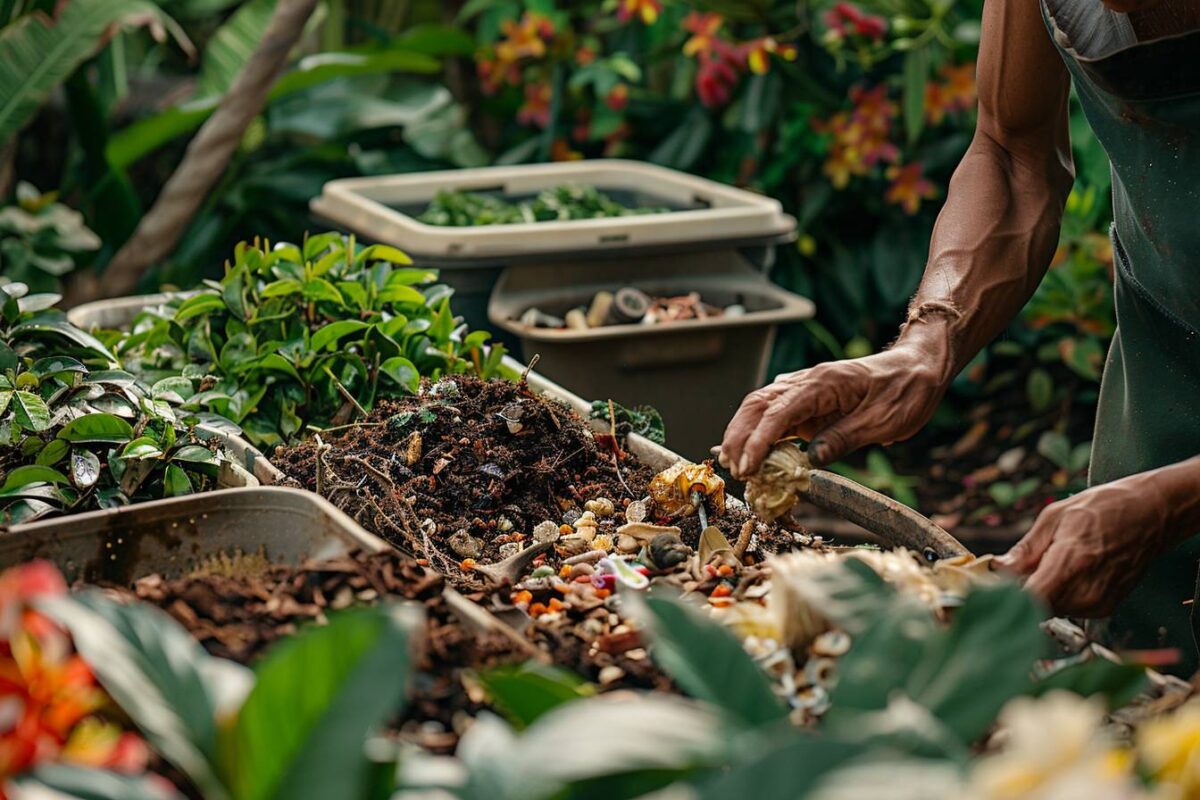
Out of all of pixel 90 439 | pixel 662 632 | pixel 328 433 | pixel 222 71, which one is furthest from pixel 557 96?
pixel 662 632

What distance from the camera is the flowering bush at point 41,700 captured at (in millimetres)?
787

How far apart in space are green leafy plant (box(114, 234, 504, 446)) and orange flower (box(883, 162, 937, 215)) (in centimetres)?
199

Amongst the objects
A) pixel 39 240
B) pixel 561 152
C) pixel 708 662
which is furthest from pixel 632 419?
pixel 561 152

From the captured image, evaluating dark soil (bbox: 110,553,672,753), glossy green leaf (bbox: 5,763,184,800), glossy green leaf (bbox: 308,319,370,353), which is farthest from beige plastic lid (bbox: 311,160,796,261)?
glossy green leaf (bbox: 5,763,184,800)

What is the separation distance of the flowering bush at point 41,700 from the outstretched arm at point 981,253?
2.79ft

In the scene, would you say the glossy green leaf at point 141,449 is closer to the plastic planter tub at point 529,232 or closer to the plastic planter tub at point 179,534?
the plastic planter tub at point 179,534

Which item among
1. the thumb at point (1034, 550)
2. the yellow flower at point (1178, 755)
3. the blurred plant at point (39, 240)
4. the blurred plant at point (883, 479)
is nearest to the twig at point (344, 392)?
the thumb at point (1034, 550)

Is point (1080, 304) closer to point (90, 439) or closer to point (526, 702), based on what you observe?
point (90, 439)

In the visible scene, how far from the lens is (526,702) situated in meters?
0.84

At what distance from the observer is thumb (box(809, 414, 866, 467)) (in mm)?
1530

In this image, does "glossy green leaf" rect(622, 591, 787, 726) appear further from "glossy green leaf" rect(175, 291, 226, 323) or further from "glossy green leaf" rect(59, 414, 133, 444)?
"glossy green leaf" rect(175, 291, 226, 323)

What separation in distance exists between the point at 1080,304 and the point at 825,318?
0.82 m

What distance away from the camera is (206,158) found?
3.56 meters

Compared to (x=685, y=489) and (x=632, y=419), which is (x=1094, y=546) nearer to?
(x=685, y=489)
